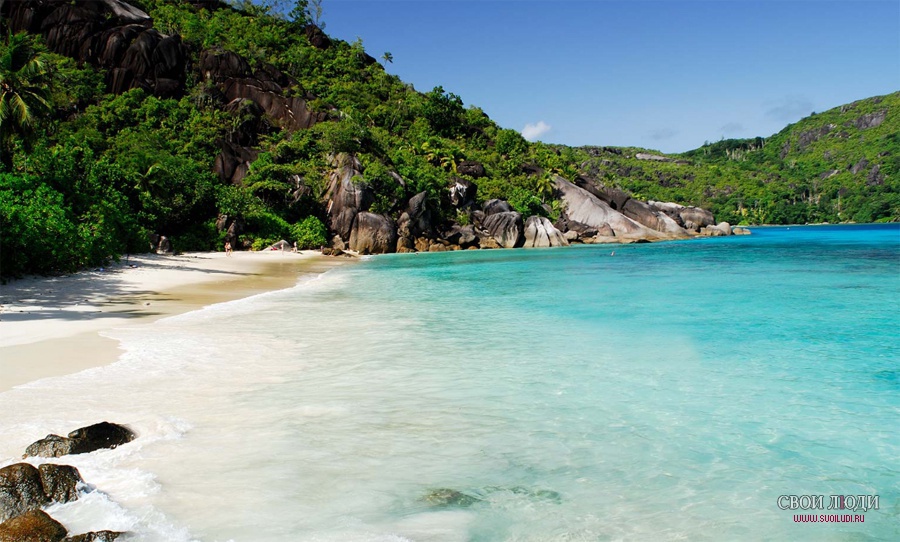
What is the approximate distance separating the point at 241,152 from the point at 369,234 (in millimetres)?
12319

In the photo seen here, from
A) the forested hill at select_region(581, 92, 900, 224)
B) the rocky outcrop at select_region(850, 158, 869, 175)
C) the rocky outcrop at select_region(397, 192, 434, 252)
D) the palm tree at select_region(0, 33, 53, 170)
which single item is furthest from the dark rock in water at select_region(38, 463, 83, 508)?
the rocky outcrop at select_region(850, 158, 869, 175)

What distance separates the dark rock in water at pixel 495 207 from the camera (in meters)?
53.4

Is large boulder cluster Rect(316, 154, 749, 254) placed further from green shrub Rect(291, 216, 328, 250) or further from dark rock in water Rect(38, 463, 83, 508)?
dark rock in water Rect(38, 463, 83, 508)

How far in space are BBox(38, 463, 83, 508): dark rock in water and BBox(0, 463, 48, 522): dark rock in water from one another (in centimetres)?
4

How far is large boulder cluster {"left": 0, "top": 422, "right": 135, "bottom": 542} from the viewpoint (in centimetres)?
353

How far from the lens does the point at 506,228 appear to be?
51.3 meters

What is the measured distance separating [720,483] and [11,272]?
17.6 m

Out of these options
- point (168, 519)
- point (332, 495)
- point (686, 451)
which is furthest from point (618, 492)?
point (168, 519)

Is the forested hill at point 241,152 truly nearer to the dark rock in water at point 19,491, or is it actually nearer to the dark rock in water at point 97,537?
the dark rock in water at point 19,491

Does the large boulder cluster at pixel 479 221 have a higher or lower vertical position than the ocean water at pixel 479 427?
higher

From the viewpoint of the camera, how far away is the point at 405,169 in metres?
50.1

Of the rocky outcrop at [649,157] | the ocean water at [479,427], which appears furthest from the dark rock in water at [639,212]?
the rocky outcrop at [649,157]

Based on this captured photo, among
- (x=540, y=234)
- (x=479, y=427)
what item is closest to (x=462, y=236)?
(x=540, y=234)

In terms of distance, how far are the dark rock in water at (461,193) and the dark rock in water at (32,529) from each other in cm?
4971
